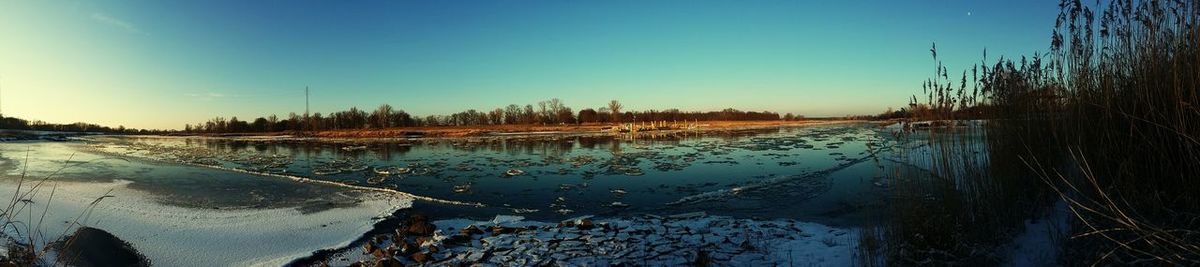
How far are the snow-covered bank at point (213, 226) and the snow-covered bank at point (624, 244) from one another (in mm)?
971

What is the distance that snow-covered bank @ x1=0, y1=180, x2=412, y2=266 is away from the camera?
5.76 metres

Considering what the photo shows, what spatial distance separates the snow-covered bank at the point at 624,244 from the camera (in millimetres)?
5102

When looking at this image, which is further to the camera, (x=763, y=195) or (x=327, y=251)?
(x=763, y=195)

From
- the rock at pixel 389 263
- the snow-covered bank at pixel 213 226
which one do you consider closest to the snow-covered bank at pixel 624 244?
the rock at pixel 389 263

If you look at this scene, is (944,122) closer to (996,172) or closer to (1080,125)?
(996,172)

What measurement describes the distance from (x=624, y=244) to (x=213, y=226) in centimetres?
576

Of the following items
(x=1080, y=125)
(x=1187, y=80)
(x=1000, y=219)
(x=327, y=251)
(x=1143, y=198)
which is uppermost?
(x=1187, y=80)

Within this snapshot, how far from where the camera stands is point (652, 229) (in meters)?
6.46

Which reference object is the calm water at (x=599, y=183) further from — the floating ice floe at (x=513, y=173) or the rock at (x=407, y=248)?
the rock at (x=407, y=248)

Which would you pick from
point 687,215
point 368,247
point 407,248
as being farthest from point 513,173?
point 407,248

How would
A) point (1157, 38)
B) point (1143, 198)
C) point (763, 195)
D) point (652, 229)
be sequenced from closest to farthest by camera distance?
point (1143, 198) < point (1157, 38) < point (652, 229) < point (763, 195)

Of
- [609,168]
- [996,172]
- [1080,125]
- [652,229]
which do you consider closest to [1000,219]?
[996,172]

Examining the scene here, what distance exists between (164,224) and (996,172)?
9.91 meters

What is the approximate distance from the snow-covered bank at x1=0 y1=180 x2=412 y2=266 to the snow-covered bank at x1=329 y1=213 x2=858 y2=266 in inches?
38.2
